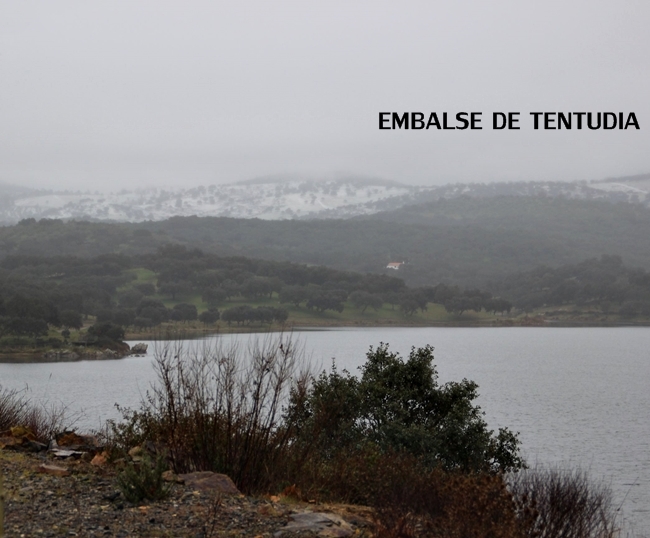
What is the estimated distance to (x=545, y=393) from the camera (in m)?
52.2

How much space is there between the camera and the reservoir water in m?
29.1

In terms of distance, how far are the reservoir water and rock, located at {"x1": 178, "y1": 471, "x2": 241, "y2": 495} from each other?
7.84ft

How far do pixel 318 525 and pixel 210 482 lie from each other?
160 cm

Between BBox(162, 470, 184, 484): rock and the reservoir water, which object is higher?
BBox(162, 470, 184, 484): rock

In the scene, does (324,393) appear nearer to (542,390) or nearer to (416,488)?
(416,488)

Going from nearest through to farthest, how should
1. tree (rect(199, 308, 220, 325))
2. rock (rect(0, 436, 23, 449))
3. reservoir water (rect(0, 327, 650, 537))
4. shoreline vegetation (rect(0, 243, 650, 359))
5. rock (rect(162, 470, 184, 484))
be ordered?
rock (rect(162, 470, 184, 484)), rock (rect(0, 436, 23, 449)), reservoir water (rect(0, 327, 650, 537)), tree (rect(199, 308, 220, 325)), shoreline vegetation (rect(0, 243, 650, 359))

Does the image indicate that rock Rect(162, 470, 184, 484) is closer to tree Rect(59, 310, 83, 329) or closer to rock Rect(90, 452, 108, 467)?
rock Rect(90, 452, 108, 467)

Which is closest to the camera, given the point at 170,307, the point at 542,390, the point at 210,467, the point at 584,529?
the point at 210,467

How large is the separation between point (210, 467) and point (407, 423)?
961 centimetres

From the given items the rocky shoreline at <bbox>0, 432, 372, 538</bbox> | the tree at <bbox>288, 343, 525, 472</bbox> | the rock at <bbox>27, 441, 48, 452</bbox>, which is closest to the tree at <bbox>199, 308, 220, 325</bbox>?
the tree at <bbox>288, 343, 525, 472</bbox>

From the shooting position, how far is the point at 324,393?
17.9 metres

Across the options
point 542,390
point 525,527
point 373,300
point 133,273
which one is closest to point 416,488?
point 525,527

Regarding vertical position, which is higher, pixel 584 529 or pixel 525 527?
pixel 525 527

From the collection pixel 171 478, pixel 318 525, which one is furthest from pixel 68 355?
pixel 318 525
